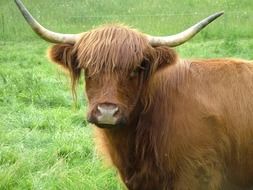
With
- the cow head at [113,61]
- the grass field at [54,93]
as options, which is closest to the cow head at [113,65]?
the cow head at [113,61]

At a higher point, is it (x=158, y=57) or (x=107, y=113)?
(x=158, y=57)

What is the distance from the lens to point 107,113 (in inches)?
152

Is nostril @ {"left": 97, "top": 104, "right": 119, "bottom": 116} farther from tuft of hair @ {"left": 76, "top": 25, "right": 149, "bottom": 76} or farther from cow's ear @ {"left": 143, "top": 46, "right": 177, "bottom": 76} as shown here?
cow's ear @ {"left": 143, "top": 46, "right": 177, "bottom": 76}

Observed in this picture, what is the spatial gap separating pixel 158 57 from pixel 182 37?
0.75 ft

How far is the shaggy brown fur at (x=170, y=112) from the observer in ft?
13.7

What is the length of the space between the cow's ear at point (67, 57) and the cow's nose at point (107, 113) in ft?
1.76

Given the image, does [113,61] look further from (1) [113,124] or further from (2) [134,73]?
(1) [113,124]

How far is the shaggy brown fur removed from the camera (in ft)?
13.7

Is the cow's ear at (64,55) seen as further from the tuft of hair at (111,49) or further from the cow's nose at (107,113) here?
the cow's nose at (107,113)

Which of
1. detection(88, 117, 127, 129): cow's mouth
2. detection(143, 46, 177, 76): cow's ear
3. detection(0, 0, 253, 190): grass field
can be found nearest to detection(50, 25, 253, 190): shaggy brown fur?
detection(143, 46, 177, 76): cow's ear

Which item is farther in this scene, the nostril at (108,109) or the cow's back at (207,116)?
the cow's back at (207,116)

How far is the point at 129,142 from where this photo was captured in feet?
14.7

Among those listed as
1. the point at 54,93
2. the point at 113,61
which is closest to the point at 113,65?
the point at 113,61

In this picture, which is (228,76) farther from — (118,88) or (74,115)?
(74,115)
